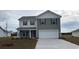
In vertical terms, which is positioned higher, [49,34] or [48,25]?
[48,25]

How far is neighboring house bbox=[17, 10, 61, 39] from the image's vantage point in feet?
55.4

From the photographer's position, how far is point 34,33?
17250 millimetres

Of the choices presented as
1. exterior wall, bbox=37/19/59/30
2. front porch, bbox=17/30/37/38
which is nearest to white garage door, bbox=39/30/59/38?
exterior wall, bbox=37/19/59/30

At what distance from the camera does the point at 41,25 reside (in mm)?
18500

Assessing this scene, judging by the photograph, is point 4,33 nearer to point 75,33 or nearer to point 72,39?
point 75,33

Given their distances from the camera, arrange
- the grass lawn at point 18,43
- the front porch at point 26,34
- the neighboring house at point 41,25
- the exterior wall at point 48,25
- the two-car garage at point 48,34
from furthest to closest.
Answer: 1. the exterior wall at point 48,25
2. the two-car garage at point 48,34
3. the neighboring house at point 41,25
4. the front porch at point 26,34
5. the grass lawn at point 18,43

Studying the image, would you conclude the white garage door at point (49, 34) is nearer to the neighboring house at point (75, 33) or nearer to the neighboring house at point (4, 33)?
the neighboring house at point (75, 33)

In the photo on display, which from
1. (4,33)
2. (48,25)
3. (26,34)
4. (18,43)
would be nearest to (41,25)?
(48,25)

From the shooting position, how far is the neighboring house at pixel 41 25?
16875 mm

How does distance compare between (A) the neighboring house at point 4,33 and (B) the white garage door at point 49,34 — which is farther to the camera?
(B) the white garage door at point 49,34

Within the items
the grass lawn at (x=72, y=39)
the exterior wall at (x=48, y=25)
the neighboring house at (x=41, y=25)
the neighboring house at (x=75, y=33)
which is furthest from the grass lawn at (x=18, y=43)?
the neighboring house at (x=75, y=33)

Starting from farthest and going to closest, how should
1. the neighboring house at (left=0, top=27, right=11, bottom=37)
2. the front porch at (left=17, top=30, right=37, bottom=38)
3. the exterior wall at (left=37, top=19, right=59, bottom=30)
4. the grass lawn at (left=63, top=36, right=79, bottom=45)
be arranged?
1. the exterior wall at (left=37, top=19, right=59, bottom=30)
2. the grass lawn at (left=63, top=36, right=79, bottom=45)
3. the front porch at (left=17, top=30, right=37, bottom=38)
4. the neighboring house at (left=0, top=27, right=11, bottom=37)

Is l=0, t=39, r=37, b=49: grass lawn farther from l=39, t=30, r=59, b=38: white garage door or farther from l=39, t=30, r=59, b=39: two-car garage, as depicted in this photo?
l=39, t=30, r=59, b=38: white garage door
